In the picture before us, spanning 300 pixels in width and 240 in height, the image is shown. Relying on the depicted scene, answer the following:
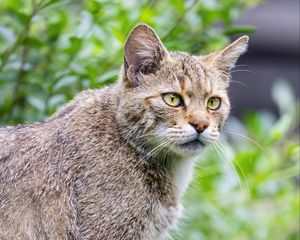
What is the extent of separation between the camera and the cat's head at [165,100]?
427 centimetres

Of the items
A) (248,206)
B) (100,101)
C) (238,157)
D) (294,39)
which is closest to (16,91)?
(100,101)

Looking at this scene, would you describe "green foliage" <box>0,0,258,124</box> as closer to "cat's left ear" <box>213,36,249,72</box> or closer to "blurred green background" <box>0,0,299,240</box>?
"blurred green background" <box>0,0,299,240</box>

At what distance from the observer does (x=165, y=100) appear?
434 cm

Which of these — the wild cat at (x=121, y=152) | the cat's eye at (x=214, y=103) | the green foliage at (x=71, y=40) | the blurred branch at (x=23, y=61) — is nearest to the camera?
the wild cat at (x=121, y=152)

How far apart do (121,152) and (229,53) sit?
2.63 ft

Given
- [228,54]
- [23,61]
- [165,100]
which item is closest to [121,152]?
[165,100]

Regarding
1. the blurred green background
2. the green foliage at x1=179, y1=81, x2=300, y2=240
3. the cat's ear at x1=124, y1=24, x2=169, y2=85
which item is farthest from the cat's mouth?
the green foliage at x1=179, y1=81, x2=300, y2=240

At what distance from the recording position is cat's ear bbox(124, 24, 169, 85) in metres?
4.31

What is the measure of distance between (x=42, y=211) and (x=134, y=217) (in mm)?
450

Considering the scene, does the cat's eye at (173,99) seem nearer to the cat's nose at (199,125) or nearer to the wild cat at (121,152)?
the wild cat at (121,152)

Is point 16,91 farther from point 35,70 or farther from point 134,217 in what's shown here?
point 134,217

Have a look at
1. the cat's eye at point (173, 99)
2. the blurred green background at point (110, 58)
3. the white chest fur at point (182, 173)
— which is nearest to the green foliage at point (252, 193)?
the blurred green background at point (110, 58)

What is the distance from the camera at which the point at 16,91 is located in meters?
5.08

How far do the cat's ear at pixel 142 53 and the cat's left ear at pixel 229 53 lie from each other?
0.33m
